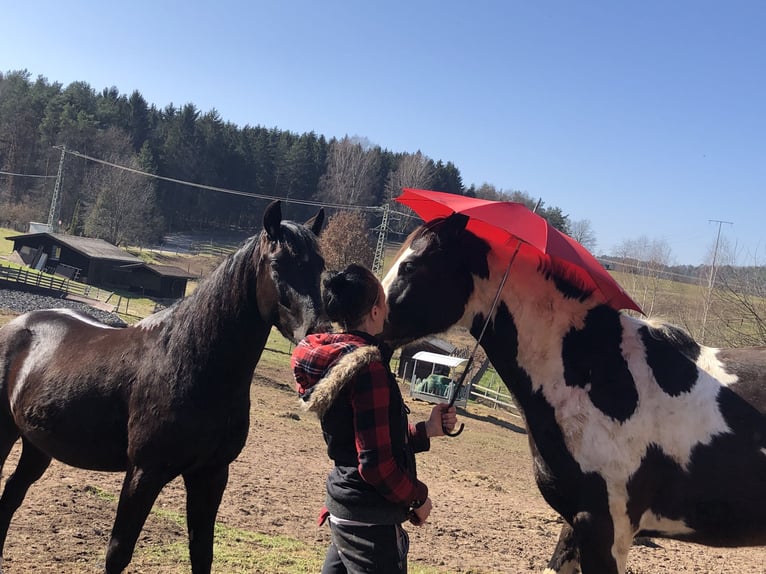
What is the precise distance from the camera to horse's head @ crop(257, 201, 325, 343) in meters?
2.89

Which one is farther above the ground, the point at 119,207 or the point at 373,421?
the point at 119,207

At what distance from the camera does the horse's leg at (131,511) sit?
302cm

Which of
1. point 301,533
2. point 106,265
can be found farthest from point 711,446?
point 106,265

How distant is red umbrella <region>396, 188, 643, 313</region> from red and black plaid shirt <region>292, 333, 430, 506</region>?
34.6 inches

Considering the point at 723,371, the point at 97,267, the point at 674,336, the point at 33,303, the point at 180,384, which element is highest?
the point at 674,336

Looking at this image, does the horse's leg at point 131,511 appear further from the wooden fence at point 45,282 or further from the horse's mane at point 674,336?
the wooden fence at point 45,282

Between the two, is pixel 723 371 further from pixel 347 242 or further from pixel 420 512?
pixel 347 242

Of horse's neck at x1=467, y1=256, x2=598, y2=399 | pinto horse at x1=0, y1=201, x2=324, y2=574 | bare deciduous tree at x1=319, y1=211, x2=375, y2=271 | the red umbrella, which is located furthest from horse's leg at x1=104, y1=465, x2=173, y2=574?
bare deciduous tree at x1=319, y1=211, x2=375, y2=271

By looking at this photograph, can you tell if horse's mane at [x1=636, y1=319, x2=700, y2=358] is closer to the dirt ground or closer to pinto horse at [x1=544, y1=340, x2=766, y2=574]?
A: pinto horse at [x1=544, y1=340, x2=766, y2=574]

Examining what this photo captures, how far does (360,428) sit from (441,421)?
0.52 m

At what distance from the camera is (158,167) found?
211 feet

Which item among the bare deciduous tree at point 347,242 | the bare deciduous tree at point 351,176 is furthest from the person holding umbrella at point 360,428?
the bare deciduous tree at point 351,176

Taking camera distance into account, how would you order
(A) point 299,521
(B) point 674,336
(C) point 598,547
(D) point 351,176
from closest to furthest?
(C) point 598,547 < (B) point 674,336 < (A) point 299,521 < (D) point 351,176

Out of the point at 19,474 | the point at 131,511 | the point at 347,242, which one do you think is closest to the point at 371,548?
the point at 131,511
